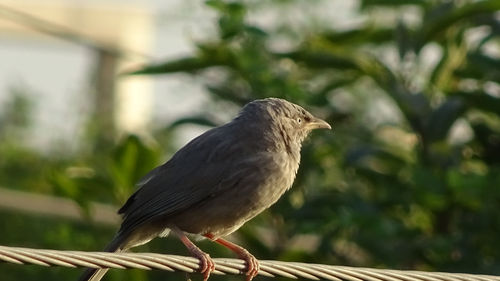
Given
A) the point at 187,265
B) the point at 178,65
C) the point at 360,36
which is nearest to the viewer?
the point at 187,265

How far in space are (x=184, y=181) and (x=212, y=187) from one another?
14 cm

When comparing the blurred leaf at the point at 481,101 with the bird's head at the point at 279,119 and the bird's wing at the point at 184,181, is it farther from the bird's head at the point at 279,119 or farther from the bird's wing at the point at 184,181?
the bird's wing at the point at 184,181

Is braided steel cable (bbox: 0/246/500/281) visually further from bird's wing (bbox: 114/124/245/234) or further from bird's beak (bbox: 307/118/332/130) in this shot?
bird's beak (bbox: 307/118/332/130)

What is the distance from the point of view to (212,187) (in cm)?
693

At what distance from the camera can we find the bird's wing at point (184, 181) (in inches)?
271

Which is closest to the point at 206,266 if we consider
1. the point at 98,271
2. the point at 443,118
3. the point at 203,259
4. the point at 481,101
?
the point at 203,259

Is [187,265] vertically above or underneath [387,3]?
above

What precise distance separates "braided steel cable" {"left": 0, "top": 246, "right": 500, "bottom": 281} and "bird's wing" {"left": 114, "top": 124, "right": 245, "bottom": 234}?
2.67 ft

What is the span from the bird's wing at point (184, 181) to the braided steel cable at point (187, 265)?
813 mm

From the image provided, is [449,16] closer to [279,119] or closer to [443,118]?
[443,118]

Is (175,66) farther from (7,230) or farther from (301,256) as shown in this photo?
(7,230)

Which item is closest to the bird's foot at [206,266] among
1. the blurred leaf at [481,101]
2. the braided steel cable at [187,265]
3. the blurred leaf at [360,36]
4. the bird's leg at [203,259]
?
the bird's leg at [203,259]

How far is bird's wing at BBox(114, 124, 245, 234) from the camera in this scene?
271 inches

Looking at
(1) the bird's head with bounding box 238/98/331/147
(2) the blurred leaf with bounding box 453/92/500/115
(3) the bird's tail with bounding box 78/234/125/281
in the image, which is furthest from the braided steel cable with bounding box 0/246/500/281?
(2) the blurred leaf with bounding box 453/92/500/115
